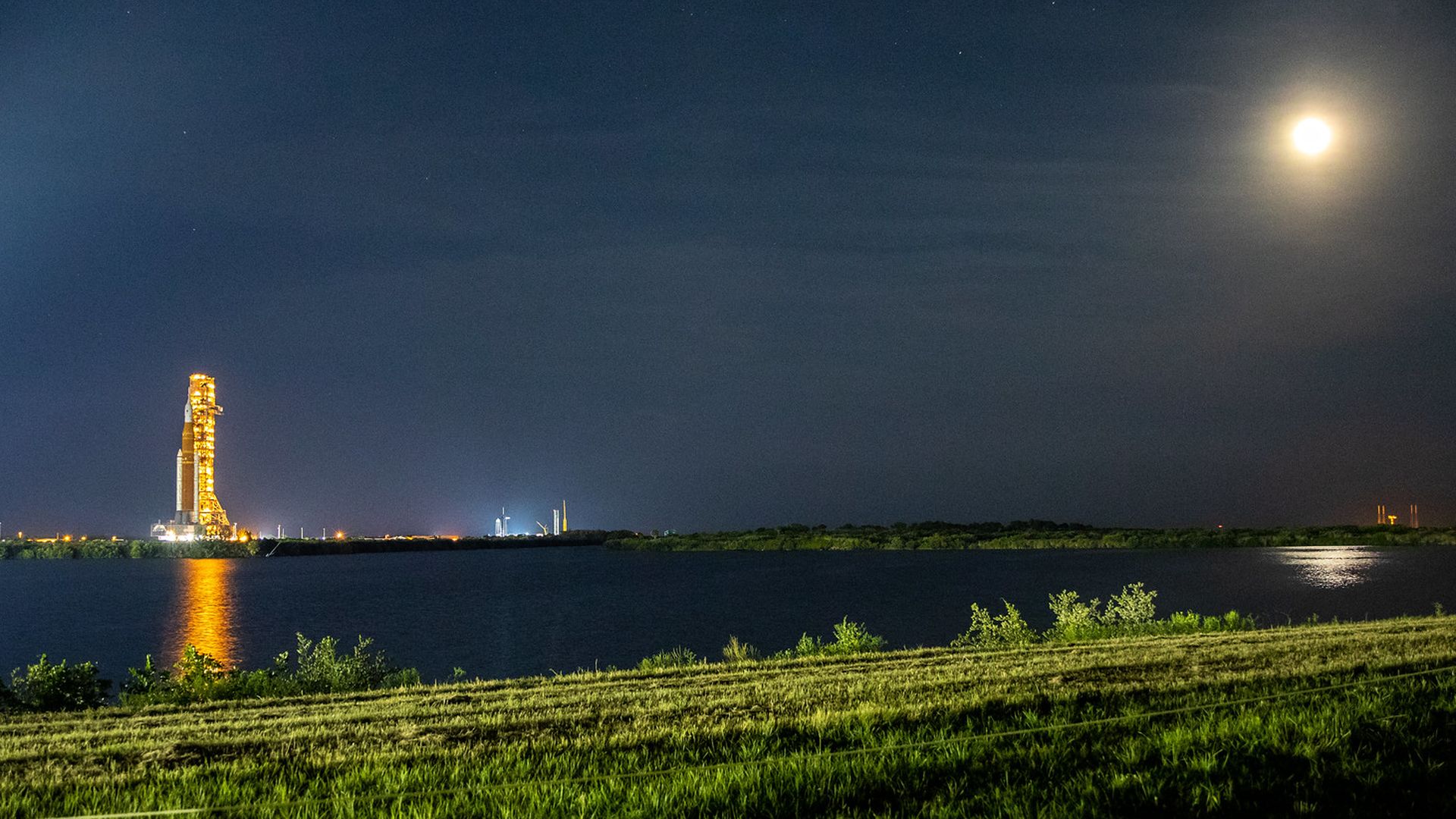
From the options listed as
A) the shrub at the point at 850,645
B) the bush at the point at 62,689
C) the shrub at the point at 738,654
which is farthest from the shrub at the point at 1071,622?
the bush at the point at 62,689

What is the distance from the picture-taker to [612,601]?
82562 millimetres

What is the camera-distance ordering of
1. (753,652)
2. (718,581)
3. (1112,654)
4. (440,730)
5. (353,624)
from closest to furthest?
(440,730) < (1112,654) < (753,652) < (353,624) < (718,581)

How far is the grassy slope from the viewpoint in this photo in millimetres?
7191

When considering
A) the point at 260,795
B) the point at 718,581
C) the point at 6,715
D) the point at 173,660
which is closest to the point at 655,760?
the point at 260,795

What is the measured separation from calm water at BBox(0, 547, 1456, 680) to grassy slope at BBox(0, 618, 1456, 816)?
28.3 m

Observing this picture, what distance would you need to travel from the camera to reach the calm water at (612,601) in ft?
179

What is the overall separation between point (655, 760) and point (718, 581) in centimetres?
9874

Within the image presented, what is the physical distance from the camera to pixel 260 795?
27.2 ft

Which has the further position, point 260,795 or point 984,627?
point 984,627

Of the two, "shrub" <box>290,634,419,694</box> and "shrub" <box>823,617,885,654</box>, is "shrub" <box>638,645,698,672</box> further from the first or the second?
"shrub" <box>290,634,419,694</box>

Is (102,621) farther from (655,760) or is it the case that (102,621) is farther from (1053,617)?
(655,760)

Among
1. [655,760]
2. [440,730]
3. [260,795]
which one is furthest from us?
[440,730]

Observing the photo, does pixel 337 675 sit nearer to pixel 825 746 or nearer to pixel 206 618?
pixel 825 746

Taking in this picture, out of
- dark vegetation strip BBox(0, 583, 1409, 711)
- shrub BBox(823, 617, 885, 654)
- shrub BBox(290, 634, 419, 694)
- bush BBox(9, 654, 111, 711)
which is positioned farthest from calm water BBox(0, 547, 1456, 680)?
bush BBox(9, 654, 111, 711)
